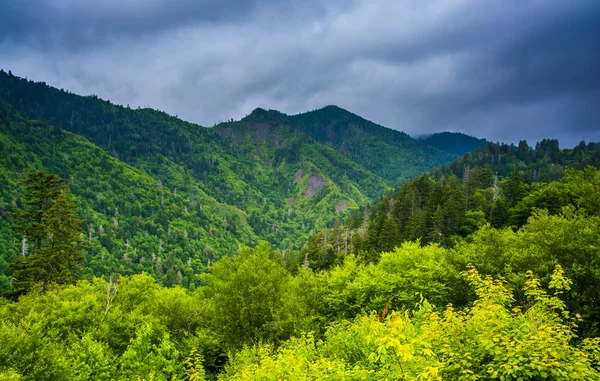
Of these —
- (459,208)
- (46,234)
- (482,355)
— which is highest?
(459,208)

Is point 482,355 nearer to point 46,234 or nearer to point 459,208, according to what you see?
point 46,234

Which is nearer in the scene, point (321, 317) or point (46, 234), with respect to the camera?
point (321, 317)

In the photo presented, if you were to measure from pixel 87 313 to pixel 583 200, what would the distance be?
64644 mm

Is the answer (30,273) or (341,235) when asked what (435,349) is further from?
(341,235)

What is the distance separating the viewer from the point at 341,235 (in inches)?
4611

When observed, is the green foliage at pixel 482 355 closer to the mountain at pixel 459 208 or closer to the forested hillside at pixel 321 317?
the forested hillside at pixel 321 317

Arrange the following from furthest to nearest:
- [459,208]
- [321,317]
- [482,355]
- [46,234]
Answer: [459,208] < [46,234] < [321,317] < [482,355]

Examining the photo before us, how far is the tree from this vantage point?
40.5m

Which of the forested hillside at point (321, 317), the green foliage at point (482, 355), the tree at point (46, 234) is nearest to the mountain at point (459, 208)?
the forested hillside at point (321, 317)

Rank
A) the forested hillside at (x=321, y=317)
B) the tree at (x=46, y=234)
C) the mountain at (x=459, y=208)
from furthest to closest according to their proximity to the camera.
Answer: the mountain at (x=459, y=208), the tree at (x=46, y=234), the forested hillside at (x=321, y=317)

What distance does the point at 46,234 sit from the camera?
42.0m

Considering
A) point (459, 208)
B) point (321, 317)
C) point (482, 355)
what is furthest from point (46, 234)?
point (459, 208)

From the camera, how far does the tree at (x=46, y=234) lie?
40500 millimetres

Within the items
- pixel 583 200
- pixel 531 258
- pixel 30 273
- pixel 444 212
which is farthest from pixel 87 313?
pixel 444 212
